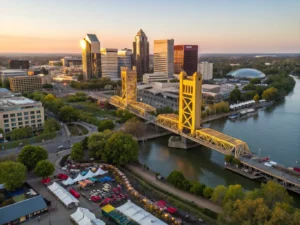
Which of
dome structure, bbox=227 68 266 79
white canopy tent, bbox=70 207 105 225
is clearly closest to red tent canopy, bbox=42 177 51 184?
white canopy tent, bbox=70 207 105 225

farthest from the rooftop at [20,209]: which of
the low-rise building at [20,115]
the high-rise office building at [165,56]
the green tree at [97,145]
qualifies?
the high-rise office building at [165,56]

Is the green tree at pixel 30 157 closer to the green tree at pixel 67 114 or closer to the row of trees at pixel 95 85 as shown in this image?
the green tree at pixel 67 114

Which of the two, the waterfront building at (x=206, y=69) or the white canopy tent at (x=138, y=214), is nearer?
the white canopy tent at (x=138, y=214)

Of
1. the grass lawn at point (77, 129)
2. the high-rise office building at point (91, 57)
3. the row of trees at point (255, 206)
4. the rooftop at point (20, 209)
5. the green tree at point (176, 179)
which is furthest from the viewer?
the high-rise office building at point (91, 57)

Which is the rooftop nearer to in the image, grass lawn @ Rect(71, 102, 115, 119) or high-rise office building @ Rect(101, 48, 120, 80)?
grass lawn @ Rect(71, 102, 115, 119)

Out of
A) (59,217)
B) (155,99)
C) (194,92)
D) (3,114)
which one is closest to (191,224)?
(59,217)

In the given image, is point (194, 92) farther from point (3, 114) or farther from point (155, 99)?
point (155, 99)

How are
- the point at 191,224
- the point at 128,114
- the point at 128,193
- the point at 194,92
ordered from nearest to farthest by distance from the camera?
the point at 191,224 < the point at 128,193 < the point at 194,92 < the point at 128,114

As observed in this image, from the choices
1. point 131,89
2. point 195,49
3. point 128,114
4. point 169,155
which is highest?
point 195,49
